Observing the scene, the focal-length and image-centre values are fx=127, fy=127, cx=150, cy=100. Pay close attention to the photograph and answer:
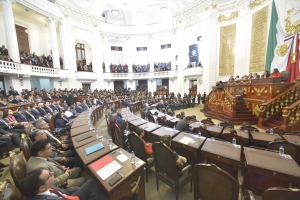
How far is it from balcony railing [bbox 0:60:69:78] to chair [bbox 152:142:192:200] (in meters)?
10.6

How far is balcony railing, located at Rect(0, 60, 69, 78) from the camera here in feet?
25.3

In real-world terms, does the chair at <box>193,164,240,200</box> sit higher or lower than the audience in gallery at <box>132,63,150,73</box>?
lower

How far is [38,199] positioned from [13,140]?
3.86m

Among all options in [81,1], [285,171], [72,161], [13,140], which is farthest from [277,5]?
[81,1]

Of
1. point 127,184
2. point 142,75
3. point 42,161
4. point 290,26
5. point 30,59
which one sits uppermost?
point 290,26

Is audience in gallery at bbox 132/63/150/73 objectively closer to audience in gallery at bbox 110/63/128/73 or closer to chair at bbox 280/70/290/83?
audience in gallery at bbox 110/63/128/73

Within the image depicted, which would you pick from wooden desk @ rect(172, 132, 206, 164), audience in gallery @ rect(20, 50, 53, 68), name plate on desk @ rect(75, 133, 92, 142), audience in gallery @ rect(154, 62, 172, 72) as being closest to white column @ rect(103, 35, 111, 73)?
audience in gallery @ rect(20, 50, 53, 68)

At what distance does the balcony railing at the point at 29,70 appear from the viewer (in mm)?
7715

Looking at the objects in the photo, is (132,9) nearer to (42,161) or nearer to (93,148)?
(93,148)

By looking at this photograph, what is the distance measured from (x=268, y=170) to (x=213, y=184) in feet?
2.65

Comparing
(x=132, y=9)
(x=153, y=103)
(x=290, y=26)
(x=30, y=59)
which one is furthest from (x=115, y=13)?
(x=290, y=26)

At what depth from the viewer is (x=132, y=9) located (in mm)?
17531

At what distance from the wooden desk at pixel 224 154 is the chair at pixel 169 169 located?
1.38ft

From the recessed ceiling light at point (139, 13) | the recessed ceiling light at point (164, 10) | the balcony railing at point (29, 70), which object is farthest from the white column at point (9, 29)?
the recessed ceiling light at point (164, 10)
